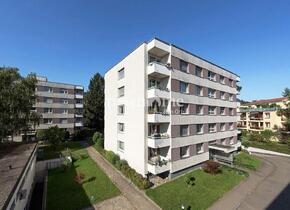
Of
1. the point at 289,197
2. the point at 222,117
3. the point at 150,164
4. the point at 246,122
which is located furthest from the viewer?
the point at 246,122

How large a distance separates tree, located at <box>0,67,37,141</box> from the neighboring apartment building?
53.4m

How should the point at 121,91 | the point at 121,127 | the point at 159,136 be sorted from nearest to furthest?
the point at 159,136, the point at 121,127, the point at 121,91

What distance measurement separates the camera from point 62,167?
2348 centimetres

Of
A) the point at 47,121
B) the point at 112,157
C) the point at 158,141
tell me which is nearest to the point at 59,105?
the point at 47,121

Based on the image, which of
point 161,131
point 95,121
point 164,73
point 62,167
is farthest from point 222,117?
point 95,121

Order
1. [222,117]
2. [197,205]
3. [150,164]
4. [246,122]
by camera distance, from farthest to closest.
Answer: [246,122] < [222,117] < [150,164] < [197,205]

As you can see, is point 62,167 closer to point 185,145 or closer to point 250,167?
point 185,145

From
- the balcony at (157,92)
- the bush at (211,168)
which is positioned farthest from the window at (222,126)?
the balcony at (157,92)

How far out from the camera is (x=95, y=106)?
41.9 m

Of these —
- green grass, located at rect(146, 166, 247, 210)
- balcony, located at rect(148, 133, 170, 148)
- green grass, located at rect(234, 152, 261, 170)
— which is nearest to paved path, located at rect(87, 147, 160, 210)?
green grass, located at rect(146, 166, 247, 210)

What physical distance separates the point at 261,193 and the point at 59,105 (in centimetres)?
4758

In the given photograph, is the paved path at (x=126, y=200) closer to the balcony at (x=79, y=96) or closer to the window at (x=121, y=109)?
the window at (x=121, y=109)

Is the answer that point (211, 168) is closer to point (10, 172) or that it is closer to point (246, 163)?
point (246, 163)

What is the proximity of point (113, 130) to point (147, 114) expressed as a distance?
389 inches
